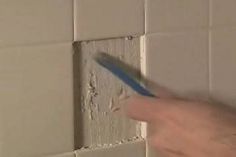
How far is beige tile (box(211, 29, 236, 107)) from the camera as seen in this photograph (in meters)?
0.95

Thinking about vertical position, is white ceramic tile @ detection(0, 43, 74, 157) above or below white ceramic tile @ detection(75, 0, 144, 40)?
below

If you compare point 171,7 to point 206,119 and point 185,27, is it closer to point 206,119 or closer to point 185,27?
point 185,27

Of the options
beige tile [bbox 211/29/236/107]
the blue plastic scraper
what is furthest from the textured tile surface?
beige tile [bbox 211/29/236/107]

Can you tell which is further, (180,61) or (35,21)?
(180,61)

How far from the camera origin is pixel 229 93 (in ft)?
3.21

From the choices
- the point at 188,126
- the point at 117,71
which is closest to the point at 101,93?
the point at 117,71

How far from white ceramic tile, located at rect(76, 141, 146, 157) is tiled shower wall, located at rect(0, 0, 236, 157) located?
3cm

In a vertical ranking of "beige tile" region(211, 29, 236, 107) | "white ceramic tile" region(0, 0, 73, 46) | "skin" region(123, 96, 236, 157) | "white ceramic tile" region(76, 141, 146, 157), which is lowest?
"white ceramic tile" region(76, 141, 146, 157)

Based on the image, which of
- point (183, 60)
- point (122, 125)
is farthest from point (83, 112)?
point (183, 60)

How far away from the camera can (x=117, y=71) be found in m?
0.86

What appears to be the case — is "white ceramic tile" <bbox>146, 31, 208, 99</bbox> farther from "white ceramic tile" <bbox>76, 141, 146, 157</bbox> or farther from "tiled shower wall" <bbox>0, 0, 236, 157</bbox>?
"white ceramic tile" <bbox>76, 141, 146, 157</bbox>

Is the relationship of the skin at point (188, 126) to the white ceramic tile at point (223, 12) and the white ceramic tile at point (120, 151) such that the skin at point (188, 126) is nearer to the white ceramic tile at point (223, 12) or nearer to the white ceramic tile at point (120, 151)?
the white ceramic tile at point (120, 151)

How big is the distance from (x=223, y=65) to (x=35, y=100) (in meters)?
0.33

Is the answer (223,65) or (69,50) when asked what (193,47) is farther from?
(69,50)
